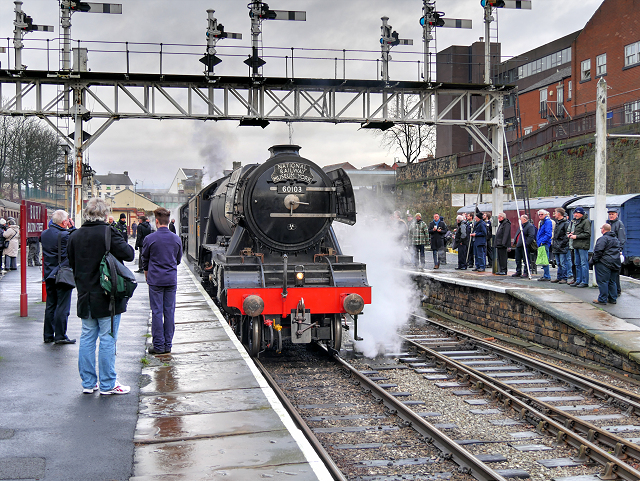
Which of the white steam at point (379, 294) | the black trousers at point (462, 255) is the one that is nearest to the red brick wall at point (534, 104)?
the black trousers at point (462, 255)

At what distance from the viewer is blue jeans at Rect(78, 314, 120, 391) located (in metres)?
5.29

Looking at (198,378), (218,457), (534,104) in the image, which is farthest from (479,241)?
(534,104)

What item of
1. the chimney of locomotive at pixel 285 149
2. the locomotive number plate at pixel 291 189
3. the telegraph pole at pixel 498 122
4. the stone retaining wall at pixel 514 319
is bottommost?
the stone retaining wall at pixel 514 319

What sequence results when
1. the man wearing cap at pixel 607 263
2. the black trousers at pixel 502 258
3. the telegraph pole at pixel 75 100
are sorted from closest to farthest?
1. the man wearing cap at pixel 607 263
2. the black trousers at pixel 502 258
3. the telegraph pole at pixel 75 100

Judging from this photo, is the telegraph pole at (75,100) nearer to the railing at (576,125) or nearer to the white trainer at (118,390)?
the white trainer at (118,390)

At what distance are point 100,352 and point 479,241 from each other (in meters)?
12.2

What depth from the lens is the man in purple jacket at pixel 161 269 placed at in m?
7.13

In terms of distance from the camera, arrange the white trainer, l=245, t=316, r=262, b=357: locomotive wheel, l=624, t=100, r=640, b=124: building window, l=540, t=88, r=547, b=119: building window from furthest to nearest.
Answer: l=540, t=88, r=547, b=119: building window → l=624, t=100, r=640, b=124: building window → l=245, t=316, r=262, b=357: locomotive wheel → the white trainer

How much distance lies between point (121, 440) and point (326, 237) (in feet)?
17.6

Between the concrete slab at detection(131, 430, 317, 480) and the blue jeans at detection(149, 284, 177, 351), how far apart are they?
3.05m

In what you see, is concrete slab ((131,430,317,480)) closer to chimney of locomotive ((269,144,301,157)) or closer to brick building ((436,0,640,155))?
chimney of locomotive ((269,144,301,157))

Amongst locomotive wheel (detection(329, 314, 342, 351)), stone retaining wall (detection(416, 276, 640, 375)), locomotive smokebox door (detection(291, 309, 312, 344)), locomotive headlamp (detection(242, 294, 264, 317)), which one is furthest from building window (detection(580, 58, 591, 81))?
locomotive headlamp (detection(242, 294, 264, 317))

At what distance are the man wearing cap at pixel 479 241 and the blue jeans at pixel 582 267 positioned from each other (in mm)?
3214

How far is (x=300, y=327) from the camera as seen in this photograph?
8094 millimetres
